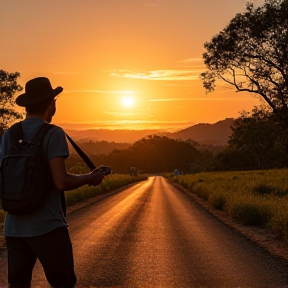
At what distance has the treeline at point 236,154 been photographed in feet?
110

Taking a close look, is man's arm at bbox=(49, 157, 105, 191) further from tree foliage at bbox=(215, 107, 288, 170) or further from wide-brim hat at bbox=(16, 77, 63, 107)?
tree foliage at bbox=(215, 107, 288, 170)

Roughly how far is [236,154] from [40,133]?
320 ft

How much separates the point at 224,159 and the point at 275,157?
10.5 meters

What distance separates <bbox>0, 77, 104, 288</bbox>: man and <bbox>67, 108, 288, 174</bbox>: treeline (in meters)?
28.0

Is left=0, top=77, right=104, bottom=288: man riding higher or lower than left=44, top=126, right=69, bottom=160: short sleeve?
lower

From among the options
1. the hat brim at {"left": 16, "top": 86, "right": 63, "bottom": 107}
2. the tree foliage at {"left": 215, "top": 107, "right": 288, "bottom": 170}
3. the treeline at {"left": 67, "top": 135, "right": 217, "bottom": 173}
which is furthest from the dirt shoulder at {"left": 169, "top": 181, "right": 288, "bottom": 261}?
the treeline at {"left": 67, "top": 135, "right": 217, "bottom": 173}

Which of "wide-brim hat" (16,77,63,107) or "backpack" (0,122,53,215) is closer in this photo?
"backpack" (0,122,53,215)

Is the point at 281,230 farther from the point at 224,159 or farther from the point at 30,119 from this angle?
the point at 224,159

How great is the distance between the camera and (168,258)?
9062 millimetres

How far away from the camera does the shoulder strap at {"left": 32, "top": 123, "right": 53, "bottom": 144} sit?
3.30 metres

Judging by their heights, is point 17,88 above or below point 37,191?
above

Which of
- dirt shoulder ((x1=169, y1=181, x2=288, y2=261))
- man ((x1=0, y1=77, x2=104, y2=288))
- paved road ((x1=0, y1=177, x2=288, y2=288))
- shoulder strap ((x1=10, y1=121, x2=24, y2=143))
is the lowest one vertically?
dirt shoulder ((x1=169, y1=181, x2=288, y2=261))

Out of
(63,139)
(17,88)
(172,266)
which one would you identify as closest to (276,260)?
(172,266)

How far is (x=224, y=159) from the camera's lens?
3925 inches
